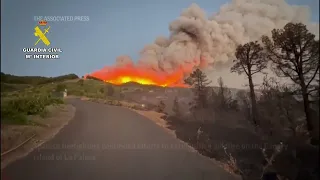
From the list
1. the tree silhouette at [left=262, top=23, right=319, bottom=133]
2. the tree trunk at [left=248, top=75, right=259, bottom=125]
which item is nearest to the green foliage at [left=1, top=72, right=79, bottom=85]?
the tree trunk at [left=248, top=75, right=259, bottom=125]

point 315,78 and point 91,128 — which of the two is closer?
point 315,78

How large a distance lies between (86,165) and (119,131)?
0.65 metres

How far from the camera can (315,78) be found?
3.39 m

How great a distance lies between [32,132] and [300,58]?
3669mm

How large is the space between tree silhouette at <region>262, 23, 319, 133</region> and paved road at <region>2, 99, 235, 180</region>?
149 cm

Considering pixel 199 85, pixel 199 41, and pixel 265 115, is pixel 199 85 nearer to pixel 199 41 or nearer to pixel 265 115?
pixel 199 41

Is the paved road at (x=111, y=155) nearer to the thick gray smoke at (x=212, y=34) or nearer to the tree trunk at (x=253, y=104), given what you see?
the tree trunk at (x=253, y=104)

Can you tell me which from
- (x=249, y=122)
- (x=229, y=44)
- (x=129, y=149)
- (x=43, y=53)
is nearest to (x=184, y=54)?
(x=229, y=44)

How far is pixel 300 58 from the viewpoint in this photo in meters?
3.40

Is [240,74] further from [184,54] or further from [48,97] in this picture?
[48,97]

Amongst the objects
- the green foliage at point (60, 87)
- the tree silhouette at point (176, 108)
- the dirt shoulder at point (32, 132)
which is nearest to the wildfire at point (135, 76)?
the tree silhouette at point (176, 108)

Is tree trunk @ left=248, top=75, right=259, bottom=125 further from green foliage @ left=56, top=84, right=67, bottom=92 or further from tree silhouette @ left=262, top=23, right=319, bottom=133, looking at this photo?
green foliage @ left=56, top=84, right=67, bottom=92

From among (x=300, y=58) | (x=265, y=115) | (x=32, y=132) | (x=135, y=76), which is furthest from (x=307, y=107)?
(x=32, y=132)

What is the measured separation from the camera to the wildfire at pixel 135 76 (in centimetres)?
410
